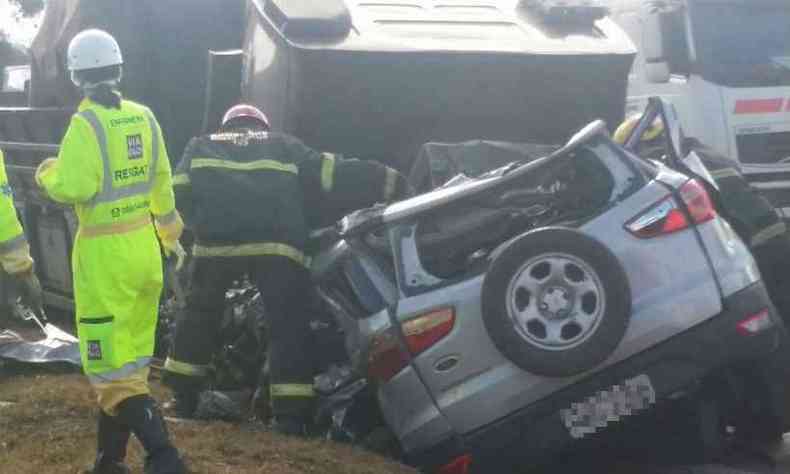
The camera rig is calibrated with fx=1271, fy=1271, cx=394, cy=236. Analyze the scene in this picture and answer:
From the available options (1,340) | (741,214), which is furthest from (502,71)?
(1,340)

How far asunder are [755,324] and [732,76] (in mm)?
4606

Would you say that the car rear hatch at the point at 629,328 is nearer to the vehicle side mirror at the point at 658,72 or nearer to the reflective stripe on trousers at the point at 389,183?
the reflective stripe on trousers at the point at 389,183

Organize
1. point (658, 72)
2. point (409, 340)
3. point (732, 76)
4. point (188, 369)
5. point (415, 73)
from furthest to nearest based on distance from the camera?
1. point (658, 72)
2. point (732, 76)
3. point (415, 73)
4. point (188, 369)
5. point (409, 340)

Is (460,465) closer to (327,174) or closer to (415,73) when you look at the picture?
(327,174)

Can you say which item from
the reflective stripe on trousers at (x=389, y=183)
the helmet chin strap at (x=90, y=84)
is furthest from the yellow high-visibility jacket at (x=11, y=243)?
the reflective stripe on trousers at (x=389, y=183)

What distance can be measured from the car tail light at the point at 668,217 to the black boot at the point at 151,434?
2.04m

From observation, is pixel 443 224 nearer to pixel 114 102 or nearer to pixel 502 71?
pixel 114 102

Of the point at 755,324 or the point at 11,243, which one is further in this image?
the point at 11,243

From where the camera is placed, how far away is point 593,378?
509 cm

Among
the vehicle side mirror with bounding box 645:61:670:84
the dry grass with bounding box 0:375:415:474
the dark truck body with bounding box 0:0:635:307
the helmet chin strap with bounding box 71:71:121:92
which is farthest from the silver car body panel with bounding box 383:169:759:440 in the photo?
the vehicle side mirror with bounding box 645:61:670:84

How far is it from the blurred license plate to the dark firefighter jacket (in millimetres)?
1713

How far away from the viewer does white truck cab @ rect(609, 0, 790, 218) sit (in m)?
9.30

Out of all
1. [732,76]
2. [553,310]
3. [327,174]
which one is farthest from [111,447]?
[732,76]

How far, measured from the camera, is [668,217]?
5152mm
